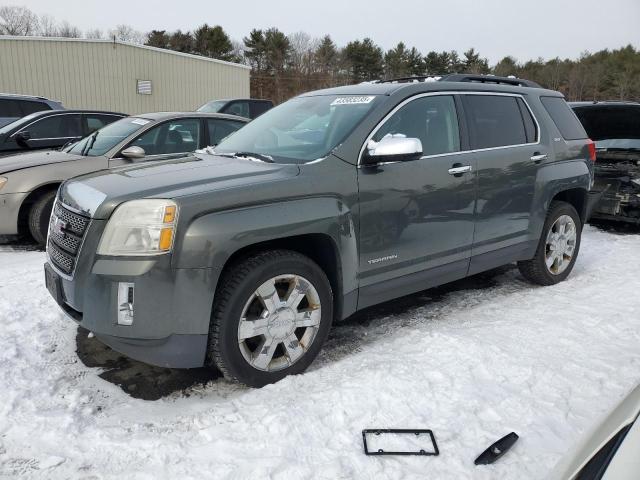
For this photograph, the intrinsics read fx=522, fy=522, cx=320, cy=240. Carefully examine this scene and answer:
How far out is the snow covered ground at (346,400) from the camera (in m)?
2.37

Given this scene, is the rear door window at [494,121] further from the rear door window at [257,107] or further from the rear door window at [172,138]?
the rear door window at [257,107]

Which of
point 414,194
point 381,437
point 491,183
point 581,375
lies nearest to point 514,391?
point 581,375

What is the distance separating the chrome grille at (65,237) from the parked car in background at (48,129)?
4.95 m

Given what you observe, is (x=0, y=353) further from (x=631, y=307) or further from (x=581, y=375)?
(x=631, y=307)

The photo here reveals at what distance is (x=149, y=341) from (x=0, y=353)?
4.28 ft

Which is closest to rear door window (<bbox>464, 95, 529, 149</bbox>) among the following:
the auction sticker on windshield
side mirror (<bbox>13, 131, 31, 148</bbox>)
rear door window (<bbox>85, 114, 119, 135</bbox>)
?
the auction sticker on windshield

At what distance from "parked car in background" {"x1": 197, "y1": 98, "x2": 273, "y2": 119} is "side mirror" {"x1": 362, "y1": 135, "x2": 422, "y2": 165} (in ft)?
25.6

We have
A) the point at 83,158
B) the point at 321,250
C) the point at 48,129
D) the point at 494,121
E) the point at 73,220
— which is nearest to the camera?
the point at 73,220

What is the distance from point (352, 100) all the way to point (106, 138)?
3919mm

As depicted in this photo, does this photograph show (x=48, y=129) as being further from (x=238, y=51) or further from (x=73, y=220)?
(x=238, y=51)

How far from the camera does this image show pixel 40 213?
592 centimetres

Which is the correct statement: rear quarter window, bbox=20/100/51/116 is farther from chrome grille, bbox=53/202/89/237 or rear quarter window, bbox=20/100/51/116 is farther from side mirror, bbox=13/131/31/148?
chrome grille, bbox=53/202/89/237

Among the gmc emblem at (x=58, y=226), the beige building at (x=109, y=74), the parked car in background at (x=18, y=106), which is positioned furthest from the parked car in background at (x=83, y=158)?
the beige building at (x=109, y=74)

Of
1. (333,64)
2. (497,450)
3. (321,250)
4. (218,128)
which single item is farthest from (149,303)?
(333,64)
